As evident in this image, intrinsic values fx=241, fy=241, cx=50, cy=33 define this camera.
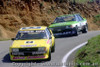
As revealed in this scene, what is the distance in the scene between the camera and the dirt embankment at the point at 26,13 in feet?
87.3

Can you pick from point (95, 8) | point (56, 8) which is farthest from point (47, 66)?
point (95, 8)

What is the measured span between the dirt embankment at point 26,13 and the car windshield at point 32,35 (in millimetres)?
13413

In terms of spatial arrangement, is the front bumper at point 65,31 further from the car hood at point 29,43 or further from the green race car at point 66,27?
the car hood at point 29,43

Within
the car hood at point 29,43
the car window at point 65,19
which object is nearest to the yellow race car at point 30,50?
the car hood at point 29,43

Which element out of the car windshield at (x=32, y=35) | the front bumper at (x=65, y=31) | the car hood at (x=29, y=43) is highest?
the car windshield at (x=32, y=35)

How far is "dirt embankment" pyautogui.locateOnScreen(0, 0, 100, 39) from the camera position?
26.6 m

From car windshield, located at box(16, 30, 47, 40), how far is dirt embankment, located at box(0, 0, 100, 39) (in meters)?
13.4

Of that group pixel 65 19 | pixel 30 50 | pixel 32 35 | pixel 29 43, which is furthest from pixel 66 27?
pixel 30 50

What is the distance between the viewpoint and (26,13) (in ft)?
96.7

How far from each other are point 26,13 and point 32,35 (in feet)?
64.1

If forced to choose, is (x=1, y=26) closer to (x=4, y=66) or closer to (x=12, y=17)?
(x=12, y=17)

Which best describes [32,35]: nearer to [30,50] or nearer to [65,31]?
[30,50]

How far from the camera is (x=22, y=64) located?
8.62 m

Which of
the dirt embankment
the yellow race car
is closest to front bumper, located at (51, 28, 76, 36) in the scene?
the dirt embankment
